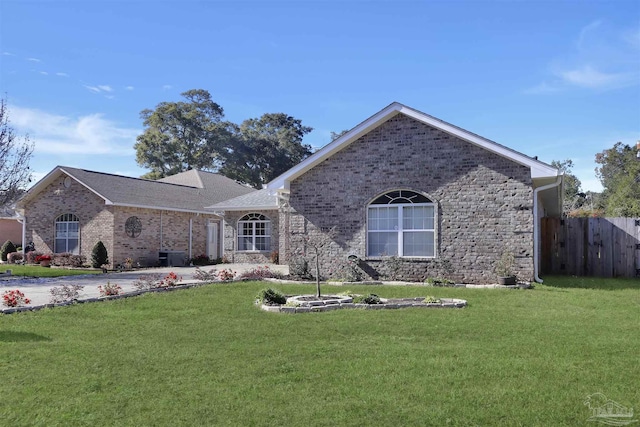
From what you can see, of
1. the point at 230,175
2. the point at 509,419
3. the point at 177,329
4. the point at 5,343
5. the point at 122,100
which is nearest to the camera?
the point at 509,419

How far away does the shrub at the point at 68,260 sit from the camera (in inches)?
949

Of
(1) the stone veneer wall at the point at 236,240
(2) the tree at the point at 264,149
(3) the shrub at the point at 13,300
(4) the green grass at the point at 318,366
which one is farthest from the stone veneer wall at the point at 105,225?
(2) the tree at the point at 264,149

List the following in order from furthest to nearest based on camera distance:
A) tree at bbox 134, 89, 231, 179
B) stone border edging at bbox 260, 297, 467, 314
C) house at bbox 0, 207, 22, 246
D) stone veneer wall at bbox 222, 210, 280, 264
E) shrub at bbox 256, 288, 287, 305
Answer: tree at bbox 134, 89, 231, 179 < house at bbox 0, 207, 22, 246 < stone veneer wall at bbox 222, 210, 280, 264 < shrub at bbox 256, 288, 287, 305 < stone border edging at bbox 260, 297, 467, 314

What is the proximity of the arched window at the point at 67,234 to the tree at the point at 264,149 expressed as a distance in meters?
28.2

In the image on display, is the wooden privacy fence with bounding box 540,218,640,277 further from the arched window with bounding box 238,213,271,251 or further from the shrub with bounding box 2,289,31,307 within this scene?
the shrub with bounding box 2,289,31,307

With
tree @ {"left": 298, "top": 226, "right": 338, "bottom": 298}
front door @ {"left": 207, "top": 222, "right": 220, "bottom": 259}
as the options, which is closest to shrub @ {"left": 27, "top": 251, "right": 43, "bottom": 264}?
front door @ {"left": 207, "top": 222, "right": 220, "bottom": 259}

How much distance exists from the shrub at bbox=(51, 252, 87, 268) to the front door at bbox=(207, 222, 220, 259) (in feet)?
22.5

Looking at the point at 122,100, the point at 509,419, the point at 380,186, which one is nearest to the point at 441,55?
the point at 380,186

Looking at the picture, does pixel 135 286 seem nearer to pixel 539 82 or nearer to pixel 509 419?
pixel 509 419

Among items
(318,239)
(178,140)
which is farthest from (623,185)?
(178,140)

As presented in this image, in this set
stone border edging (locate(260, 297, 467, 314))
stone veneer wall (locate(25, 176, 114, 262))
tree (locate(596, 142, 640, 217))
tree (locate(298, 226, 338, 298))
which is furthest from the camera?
tree (locate(596, 142, 640, 217))

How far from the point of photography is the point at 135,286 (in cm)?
1416

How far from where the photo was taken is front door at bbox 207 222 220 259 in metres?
→ 29.0

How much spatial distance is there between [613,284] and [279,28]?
40.4 feet
